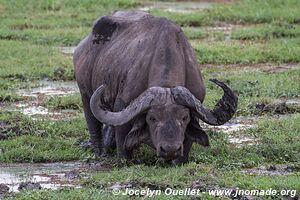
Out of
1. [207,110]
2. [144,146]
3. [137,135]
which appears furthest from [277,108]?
[137,135]

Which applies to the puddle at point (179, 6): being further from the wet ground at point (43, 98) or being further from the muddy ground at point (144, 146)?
the wet ground at point (43, 98)

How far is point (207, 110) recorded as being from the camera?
335 inches

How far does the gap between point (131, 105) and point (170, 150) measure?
662 mm

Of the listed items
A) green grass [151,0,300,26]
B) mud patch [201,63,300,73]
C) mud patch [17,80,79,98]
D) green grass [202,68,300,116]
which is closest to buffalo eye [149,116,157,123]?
green grass [202,68,300,116]

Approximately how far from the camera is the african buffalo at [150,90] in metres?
8.15

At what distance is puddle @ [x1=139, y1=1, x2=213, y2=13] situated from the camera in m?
18.8

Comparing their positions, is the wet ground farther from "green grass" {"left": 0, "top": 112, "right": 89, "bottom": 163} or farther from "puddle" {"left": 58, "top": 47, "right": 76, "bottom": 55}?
"puddle" {"left": 58, "top": 47, "right": 76, "bottom": 55}

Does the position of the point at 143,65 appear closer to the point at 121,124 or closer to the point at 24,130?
the point at 121,124

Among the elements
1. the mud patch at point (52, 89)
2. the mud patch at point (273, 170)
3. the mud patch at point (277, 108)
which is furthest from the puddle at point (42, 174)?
the mud patch at point (52, 89)

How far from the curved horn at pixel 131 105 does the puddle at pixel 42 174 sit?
0.59 metres

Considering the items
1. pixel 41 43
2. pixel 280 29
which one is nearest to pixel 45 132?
pixel 41 43

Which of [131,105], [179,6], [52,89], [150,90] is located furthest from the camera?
[179,6]

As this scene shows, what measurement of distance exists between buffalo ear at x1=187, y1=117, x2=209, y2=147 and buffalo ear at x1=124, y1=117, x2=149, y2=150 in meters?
0.43

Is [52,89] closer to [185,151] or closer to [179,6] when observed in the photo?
[185,151]
